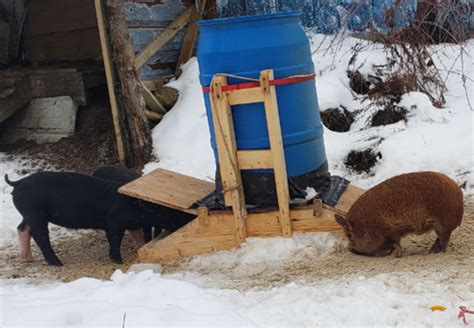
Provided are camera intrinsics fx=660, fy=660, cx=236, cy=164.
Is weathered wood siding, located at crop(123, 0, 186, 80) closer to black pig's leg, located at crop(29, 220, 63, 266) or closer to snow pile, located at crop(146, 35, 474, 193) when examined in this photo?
snow pile, located at crop(146, 35, 474, 193)

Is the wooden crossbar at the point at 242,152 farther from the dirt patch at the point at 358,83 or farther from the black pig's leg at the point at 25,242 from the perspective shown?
the dirt patch at the point at 358,83

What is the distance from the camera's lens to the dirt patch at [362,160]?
7.36m

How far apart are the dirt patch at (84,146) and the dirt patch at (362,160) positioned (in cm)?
326

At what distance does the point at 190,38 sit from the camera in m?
10.2

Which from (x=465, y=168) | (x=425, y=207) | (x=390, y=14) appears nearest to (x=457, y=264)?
(x=425, y=207)

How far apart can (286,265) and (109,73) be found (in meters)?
4.53

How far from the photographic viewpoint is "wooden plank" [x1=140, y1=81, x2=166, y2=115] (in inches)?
357

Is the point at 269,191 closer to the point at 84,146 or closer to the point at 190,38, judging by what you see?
the point at 84,146

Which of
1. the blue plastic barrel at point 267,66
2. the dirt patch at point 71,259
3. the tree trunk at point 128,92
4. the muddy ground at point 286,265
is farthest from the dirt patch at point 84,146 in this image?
the blue plastic barrel at point 267,66

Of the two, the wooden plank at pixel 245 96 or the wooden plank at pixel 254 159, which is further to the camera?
the wooden plank at pixel 254 159

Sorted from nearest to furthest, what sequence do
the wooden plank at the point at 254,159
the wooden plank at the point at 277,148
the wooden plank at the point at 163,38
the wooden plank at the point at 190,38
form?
the wooden plank at the point at 277,148 → the wooden plank at the point at 254,159 → the wooden plank at the point at 163,38 → the wooden plank at the point at 190,38

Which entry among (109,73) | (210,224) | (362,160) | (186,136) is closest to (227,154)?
(210,224)

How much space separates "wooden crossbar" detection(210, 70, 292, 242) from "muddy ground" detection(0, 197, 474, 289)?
39 centimetres

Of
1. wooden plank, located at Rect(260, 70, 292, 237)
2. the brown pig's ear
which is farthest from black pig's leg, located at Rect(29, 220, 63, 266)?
the brown pig's ear
